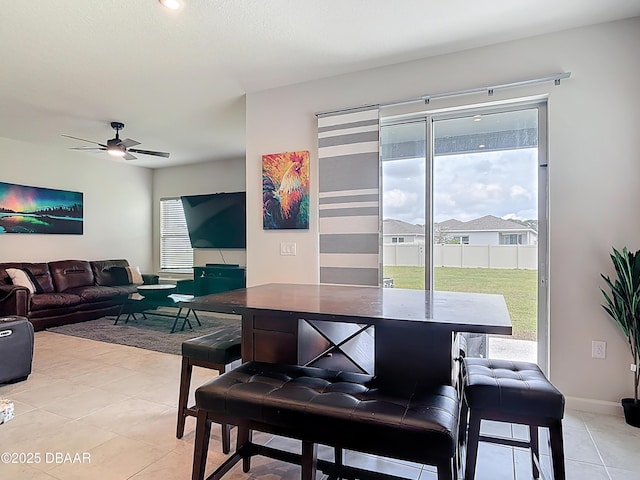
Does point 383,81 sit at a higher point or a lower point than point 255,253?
higher

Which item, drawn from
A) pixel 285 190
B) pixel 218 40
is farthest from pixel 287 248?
pixel 218 40

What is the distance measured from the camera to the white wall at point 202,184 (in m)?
6.57

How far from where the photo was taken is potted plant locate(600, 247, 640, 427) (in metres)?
2.30

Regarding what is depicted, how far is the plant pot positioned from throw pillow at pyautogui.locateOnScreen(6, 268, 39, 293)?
630cm

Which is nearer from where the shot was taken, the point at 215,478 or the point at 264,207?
the point at 215,478

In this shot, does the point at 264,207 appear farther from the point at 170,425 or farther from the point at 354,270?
the point at 170,425

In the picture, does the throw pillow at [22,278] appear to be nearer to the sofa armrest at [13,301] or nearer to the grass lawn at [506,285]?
the sofa armrest at [13,301]

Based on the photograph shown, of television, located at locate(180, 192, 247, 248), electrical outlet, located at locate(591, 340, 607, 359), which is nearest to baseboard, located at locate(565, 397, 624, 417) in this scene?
electrical outlet, located at locate(591, 340, 607, 359)

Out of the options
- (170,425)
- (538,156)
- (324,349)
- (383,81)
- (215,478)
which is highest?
(383,81)

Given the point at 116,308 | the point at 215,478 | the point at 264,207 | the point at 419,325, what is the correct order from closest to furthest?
the point at 419,325 < the point at 215,478 < the point at 264,207 < the point at 116,308

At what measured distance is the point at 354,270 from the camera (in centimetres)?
323

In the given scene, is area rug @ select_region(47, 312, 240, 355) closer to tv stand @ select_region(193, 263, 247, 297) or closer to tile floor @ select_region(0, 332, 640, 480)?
tv stand @ select_region(193, 263, 247, 297)

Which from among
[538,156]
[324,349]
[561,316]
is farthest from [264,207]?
[561,316]

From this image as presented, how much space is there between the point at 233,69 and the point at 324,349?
8.11 ft
